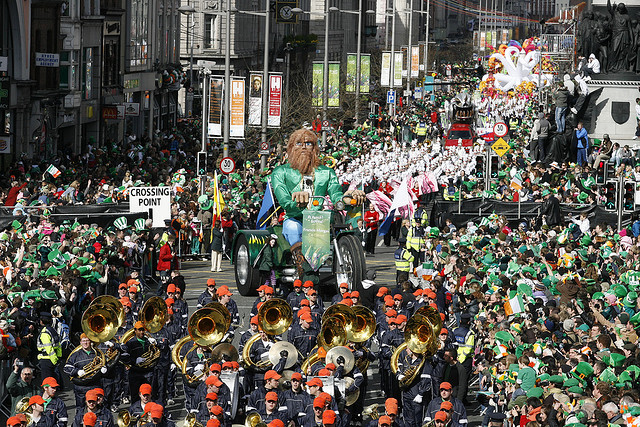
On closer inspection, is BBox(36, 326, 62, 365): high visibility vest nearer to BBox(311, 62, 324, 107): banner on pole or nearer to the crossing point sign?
the crossing point sign

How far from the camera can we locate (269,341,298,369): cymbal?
16.2m

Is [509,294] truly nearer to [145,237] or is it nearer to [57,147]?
[145,237]

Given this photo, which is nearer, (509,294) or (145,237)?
(509,294)

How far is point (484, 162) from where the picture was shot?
124 feet

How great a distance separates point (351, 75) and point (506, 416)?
163 ft

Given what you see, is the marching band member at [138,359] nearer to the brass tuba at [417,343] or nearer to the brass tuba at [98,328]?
the brass tuba at [98,328]

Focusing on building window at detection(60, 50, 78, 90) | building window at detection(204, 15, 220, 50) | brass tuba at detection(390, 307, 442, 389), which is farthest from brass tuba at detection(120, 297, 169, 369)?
building window at detection(204, 15, 220, 50)

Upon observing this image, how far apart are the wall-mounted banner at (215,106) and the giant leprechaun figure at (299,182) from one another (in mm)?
17539

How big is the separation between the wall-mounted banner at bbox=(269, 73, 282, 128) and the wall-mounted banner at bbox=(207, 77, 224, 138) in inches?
89.3

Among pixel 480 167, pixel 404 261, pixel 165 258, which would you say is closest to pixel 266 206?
pixel 404 261

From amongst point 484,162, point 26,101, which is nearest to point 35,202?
point 484,162

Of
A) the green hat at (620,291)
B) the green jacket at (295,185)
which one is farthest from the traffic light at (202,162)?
the green hat at (620,291)

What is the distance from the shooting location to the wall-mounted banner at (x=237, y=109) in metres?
39.9

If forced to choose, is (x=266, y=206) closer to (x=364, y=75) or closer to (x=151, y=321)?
(x=151, y=321)
